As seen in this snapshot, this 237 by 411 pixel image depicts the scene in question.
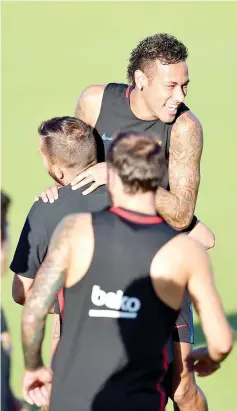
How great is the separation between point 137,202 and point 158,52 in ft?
7.38

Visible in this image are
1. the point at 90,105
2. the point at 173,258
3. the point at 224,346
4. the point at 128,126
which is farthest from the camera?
the point at 90,105

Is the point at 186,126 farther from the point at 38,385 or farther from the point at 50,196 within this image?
the point at 38,385

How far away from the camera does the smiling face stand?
6367 millimetres

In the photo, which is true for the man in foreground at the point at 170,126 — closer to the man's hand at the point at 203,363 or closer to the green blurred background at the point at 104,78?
the man's hand at the point at 203,363

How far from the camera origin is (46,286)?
14.9 feet

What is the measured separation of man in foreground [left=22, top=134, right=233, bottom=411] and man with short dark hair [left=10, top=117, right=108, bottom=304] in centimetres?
103

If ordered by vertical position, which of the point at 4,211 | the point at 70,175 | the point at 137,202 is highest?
the point at 137,202

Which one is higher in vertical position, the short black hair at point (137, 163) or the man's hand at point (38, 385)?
the short black hair at point (137, 163)

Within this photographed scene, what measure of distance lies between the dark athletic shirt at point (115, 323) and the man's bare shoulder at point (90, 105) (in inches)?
85.8

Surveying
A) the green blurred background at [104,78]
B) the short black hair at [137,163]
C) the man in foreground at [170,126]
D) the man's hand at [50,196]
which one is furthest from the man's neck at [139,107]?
the green blurred background at [104,78]

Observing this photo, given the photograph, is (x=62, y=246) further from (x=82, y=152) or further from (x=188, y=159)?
(x=188, y=159)

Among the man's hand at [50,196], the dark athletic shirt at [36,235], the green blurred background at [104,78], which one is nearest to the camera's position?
the dark athletic shirt at [36,235]

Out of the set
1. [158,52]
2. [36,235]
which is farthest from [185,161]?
A: [36,235]

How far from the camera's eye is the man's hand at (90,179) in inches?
230
